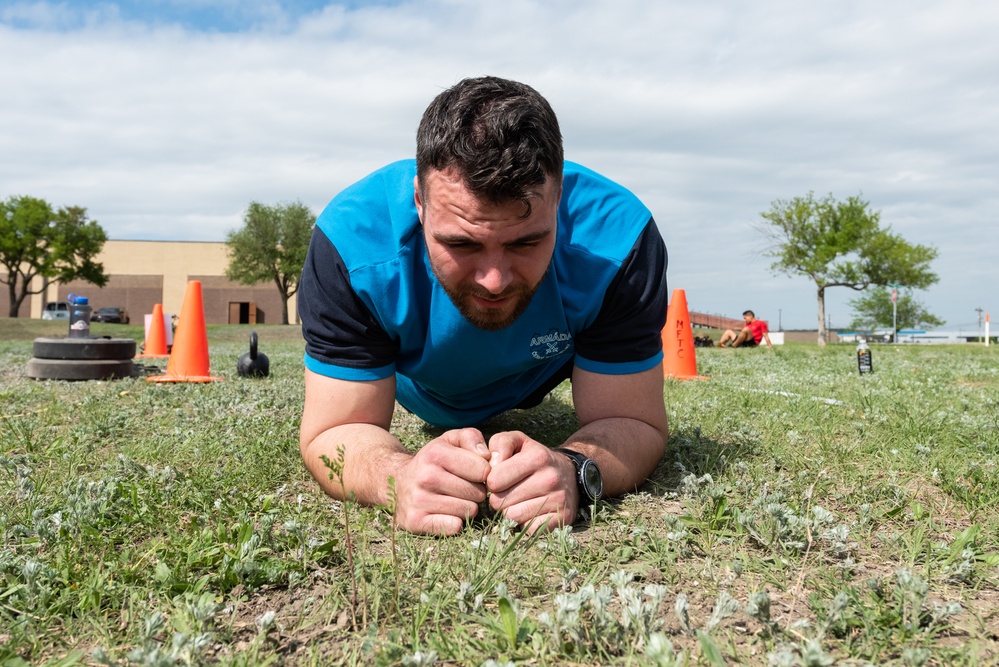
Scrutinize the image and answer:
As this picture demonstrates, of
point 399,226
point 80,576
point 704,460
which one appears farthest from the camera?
point 704,460

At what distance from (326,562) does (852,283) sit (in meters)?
44.2

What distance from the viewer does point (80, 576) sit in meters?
2.17

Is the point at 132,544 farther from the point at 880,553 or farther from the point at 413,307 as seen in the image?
the point at 880,553

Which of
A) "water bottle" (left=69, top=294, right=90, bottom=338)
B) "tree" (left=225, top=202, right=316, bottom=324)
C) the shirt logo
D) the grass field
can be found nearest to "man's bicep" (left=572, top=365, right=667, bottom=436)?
the shirt logo

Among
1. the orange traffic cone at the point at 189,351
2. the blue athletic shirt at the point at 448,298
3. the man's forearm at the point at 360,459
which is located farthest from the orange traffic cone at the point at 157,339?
the man's forearm at the point at 360,459

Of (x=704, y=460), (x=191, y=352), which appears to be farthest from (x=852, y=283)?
(x=704, y=460)

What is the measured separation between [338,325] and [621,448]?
4.05 ft

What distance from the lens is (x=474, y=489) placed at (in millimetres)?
2535

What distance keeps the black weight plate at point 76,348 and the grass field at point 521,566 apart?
15.9 ft

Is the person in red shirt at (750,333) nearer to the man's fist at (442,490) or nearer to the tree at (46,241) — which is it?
the man's fist at (442,490)

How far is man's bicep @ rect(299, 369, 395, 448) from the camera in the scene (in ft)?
10.3

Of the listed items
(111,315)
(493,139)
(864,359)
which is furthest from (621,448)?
(111,315)

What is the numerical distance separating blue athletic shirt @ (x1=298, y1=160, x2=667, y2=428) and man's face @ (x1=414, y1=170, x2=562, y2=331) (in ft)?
0.82

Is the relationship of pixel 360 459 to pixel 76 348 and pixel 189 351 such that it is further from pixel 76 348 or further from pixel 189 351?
pixel 189 351
